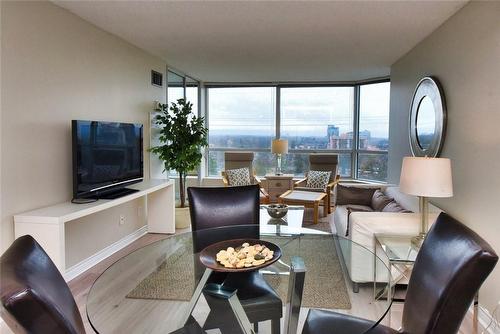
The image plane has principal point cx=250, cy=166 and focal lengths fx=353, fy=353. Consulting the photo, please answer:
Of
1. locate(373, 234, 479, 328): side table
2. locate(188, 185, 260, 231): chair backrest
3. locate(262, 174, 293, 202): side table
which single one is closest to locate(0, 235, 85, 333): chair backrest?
locate(188, 185, 260, 231): chair backrest

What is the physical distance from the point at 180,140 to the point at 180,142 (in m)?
0.03

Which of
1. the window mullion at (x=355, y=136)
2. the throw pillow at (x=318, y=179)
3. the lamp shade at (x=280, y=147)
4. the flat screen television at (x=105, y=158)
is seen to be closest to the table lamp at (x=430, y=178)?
the flat screen television at (x=105, y=158)

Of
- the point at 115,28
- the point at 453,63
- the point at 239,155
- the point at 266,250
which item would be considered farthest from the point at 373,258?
the point at 239,155

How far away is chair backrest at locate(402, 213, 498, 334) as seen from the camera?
115cm

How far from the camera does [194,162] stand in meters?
4.78

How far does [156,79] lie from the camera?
4.85m

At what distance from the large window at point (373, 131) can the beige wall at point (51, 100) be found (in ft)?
14.6

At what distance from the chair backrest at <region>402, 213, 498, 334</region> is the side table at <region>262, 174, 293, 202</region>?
5105mm

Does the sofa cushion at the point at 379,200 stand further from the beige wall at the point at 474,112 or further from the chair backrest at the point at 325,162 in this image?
the chair backrest at the point at 325,162

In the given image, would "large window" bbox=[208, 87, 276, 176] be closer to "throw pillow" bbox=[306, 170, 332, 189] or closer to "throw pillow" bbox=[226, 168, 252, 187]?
"throw pillow" bbox=[226, 168, 252, 187]

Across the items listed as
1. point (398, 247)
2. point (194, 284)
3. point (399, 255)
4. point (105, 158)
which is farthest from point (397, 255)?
point (105, 158)

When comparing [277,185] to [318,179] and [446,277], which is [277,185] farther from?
[446,277]

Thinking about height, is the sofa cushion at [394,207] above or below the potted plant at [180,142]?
below

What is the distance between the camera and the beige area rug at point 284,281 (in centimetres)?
204
